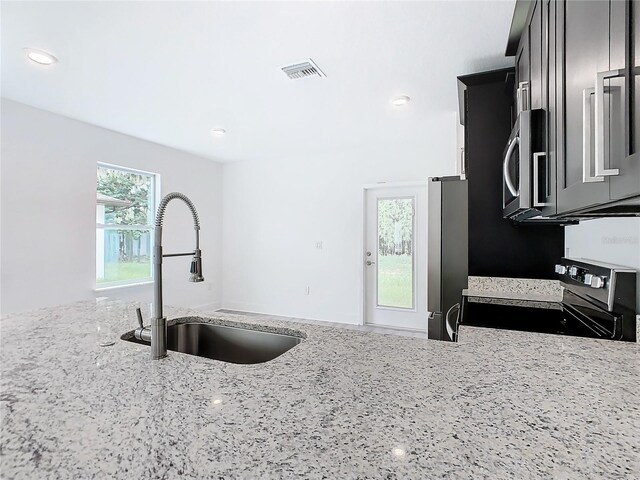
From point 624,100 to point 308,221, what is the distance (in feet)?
14.5

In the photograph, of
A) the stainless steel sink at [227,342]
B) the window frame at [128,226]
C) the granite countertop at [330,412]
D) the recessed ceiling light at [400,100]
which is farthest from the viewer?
the window frame at [128,226]

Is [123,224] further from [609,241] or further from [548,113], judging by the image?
[609,241]

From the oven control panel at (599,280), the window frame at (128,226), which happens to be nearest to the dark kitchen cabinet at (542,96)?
the oven control panel at (599,280)

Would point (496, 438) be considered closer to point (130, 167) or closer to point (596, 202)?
point (596, 202)

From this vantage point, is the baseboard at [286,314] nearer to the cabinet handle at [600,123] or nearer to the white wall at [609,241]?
the white wall at [609,241]

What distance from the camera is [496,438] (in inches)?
21.8

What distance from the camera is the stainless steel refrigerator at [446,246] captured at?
226 centimetres

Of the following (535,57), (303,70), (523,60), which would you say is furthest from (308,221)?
(535,57)

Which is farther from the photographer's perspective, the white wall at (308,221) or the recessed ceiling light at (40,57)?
the white wall at (308,221)

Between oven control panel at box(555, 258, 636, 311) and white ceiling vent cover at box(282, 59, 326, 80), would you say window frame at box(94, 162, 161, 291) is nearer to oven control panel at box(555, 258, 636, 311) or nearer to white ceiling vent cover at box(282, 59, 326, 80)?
white ceiling vent cover at box(282, 59, 326, 80)

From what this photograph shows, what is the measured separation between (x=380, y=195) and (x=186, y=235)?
2.92 metres

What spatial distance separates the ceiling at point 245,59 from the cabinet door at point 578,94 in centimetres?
115

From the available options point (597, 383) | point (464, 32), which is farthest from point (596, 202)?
point (464, 32)

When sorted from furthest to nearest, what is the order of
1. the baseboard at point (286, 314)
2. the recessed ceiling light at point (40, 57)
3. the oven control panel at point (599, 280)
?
the baseboard at point (286, 314) < the recessed ceiling light at point (40, 57) < the oven control panel at point (599, 280)
